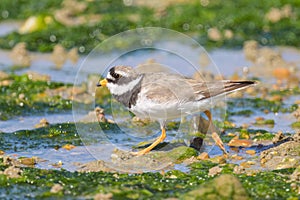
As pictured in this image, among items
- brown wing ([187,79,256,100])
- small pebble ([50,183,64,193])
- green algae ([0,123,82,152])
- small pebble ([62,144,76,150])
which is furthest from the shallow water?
small pebble ([50,183,64,193])

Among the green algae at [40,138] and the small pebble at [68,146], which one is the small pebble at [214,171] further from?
the green algae at [40,138]

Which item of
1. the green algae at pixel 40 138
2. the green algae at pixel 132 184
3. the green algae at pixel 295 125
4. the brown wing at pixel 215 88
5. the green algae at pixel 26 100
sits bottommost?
the green algae at pixel 132 184

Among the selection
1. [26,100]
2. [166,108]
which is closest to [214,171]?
[166,108]

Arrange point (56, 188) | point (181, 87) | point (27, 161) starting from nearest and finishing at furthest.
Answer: point (56, 188) < point (27, 161) < point (181, 87)

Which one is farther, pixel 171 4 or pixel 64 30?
pixel 171 4

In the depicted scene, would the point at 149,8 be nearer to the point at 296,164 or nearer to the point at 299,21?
the point at 299,21

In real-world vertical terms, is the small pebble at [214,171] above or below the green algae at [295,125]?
below

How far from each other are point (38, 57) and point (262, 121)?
6337 mm

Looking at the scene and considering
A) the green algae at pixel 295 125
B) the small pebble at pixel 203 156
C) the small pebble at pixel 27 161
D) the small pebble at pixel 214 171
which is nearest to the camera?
the small pebble at pixel 214 171

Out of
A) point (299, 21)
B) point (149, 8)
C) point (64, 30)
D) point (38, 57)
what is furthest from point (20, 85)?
point (299, 21)

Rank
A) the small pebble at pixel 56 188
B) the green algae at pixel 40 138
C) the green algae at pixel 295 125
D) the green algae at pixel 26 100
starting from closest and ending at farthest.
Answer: the small pebble at pixel 56 188 < the green algae at pixel 40 138 < the green algae at pixel 295 125 < the green algae at pixel 26 100

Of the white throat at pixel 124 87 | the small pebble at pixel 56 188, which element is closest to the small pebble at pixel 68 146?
the white throat at pixel 124 87

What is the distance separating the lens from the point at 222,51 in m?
15.9

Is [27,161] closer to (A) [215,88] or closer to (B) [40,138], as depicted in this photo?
(B) [40,138]
